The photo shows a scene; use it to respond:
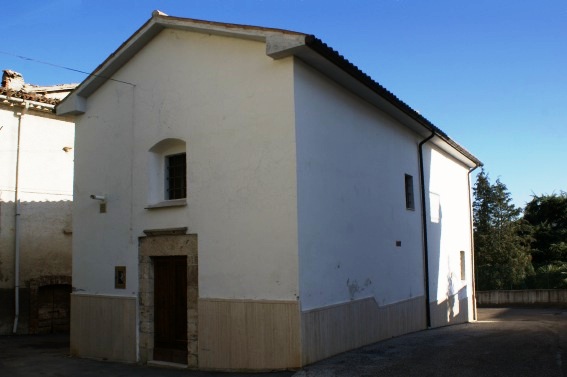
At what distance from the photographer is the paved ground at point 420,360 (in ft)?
25.4

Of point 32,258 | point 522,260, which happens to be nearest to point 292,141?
point 32,258

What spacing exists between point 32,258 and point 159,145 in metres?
8.10

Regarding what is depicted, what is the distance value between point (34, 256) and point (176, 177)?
8.08m

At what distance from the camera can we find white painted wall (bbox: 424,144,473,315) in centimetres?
1534

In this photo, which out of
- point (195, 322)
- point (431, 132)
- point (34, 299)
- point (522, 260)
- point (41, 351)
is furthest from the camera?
point (522, 260)

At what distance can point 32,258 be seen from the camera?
16.1 meters

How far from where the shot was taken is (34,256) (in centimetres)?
1619

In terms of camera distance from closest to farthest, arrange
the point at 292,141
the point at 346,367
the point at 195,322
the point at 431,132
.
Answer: the point at 346,367 → the point at 292,141 → the point at 195,322 → the point at 431,132

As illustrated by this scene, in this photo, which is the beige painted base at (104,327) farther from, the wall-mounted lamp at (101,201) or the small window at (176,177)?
the small window at (176,177)

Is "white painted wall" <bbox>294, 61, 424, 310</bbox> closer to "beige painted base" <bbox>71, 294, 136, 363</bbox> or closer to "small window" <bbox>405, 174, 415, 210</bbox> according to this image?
"small window" <bbox>405, 174, 415, 210</bbox>

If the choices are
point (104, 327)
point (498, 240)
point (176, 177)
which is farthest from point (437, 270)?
point (498, 240)

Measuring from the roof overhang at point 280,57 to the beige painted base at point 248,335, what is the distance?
4.10 metres

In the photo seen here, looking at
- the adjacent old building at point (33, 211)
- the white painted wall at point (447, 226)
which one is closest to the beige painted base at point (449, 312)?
the white painted wall at point (447, 226)

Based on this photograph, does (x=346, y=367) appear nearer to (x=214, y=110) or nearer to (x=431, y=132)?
(x=214, y=110)
